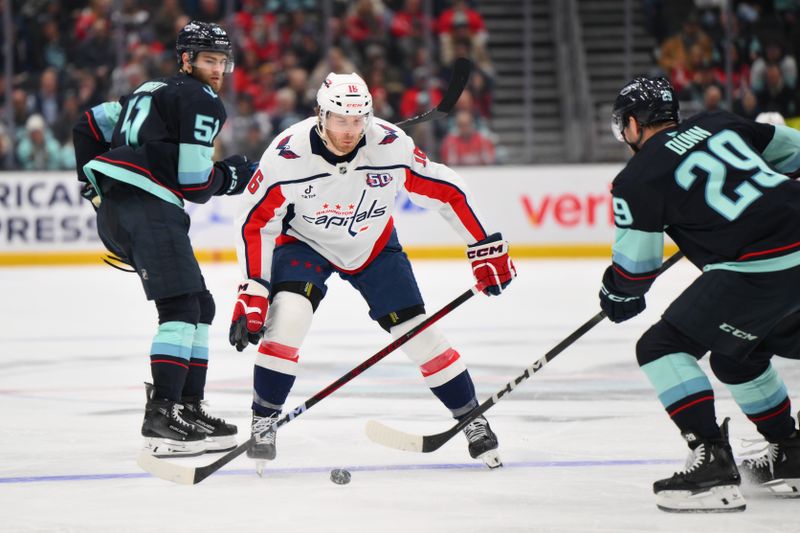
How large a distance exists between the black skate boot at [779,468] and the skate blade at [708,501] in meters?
0.23

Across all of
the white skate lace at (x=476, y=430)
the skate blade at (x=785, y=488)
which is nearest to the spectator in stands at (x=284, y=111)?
the white skate lace at (x=476, y=430)

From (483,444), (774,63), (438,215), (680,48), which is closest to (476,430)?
(483,444)

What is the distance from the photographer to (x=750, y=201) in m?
2.82

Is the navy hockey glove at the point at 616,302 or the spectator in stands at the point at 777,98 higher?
the navy hockey glove at the point at 616,302

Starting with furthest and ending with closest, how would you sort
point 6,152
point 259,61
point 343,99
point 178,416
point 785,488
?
point 259,61
point 6,152
point 178,416
point 343,99
point 785,488

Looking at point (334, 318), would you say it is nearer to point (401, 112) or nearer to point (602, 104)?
point (401, 112)

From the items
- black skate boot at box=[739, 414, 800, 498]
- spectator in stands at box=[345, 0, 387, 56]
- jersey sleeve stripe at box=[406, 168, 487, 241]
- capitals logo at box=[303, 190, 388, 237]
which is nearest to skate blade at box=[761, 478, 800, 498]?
→ black skate boot at box=[739, 414, 800, 498]

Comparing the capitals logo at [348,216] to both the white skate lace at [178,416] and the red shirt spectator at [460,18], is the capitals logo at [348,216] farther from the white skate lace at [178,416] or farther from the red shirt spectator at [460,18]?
the red shirt spectator at [460,18]

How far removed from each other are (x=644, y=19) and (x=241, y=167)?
757 cm

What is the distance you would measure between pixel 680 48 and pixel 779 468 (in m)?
8.09

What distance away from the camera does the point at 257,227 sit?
3.51m

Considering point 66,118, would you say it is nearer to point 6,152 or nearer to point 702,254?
point 6,152

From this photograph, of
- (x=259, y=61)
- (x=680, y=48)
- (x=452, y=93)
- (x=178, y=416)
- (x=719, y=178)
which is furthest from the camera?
(x=680, y=48)

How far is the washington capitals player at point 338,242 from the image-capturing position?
3436mm
